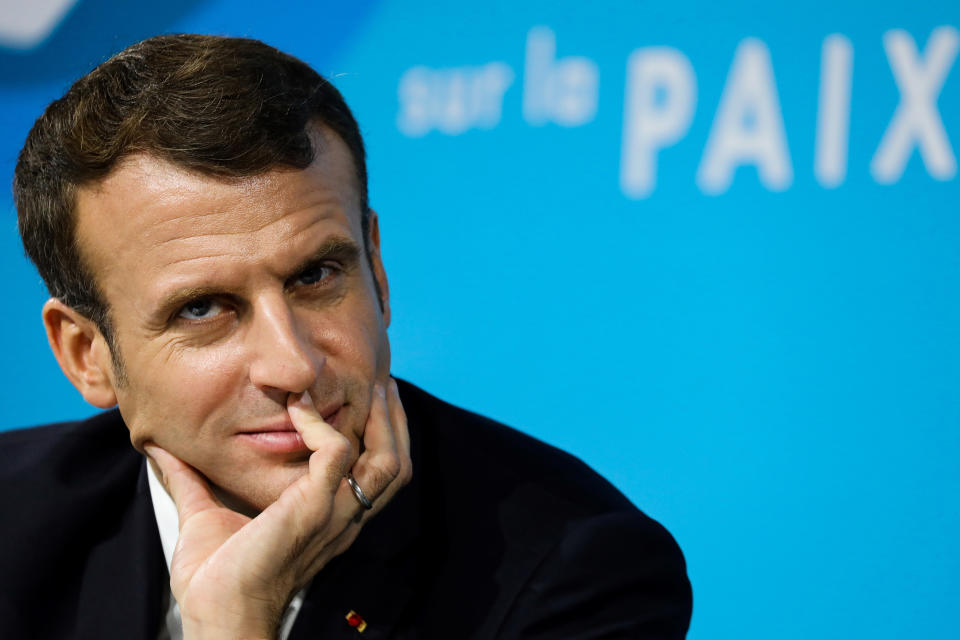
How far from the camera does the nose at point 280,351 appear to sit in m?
1.68

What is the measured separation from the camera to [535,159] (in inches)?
124

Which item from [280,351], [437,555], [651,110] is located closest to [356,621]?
[437,555]

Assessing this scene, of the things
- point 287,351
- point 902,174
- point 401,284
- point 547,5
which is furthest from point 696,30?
point 287,351

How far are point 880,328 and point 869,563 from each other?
25.4 inches

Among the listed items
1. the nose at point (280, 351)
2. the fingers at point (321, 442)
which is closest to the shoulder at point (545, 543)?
the fingers at point (321, 442)

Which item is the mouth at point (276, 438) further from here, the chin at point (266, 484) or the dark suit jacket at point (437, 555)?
the dark suit jacket at point (437, 555)

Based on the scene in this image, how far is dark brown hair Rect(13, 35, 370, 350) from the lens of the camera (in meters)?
1.74

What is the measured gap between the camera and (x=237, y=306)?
175 centimetres

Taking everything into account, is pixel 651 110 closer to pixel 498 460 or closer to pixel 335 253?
pixel 498 460

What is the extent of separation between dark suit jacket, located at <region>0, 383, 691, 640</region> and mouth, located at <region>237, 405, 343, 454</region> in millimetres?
304

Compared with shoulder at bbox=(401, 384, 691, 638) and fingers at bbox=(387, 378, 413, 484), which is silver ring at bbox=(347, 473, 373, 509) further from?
shoulder at bbox=(401, 384, 691, 638)

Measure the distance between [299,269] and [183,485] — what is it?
1.53 ft

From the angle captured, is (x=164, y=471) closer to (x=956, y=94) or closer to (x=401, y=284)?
(x=401, y=284)

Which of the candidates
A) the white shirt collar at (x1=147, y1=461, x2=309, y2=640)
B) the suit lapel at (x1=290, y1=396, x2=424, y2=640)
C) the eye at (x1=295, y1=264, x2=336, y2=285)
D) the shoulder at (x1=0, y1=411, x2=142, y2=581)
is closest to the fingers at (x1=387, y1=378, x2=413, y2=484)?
the suit lapel at (x1=290, y1=396, x2=424, y2=640)
